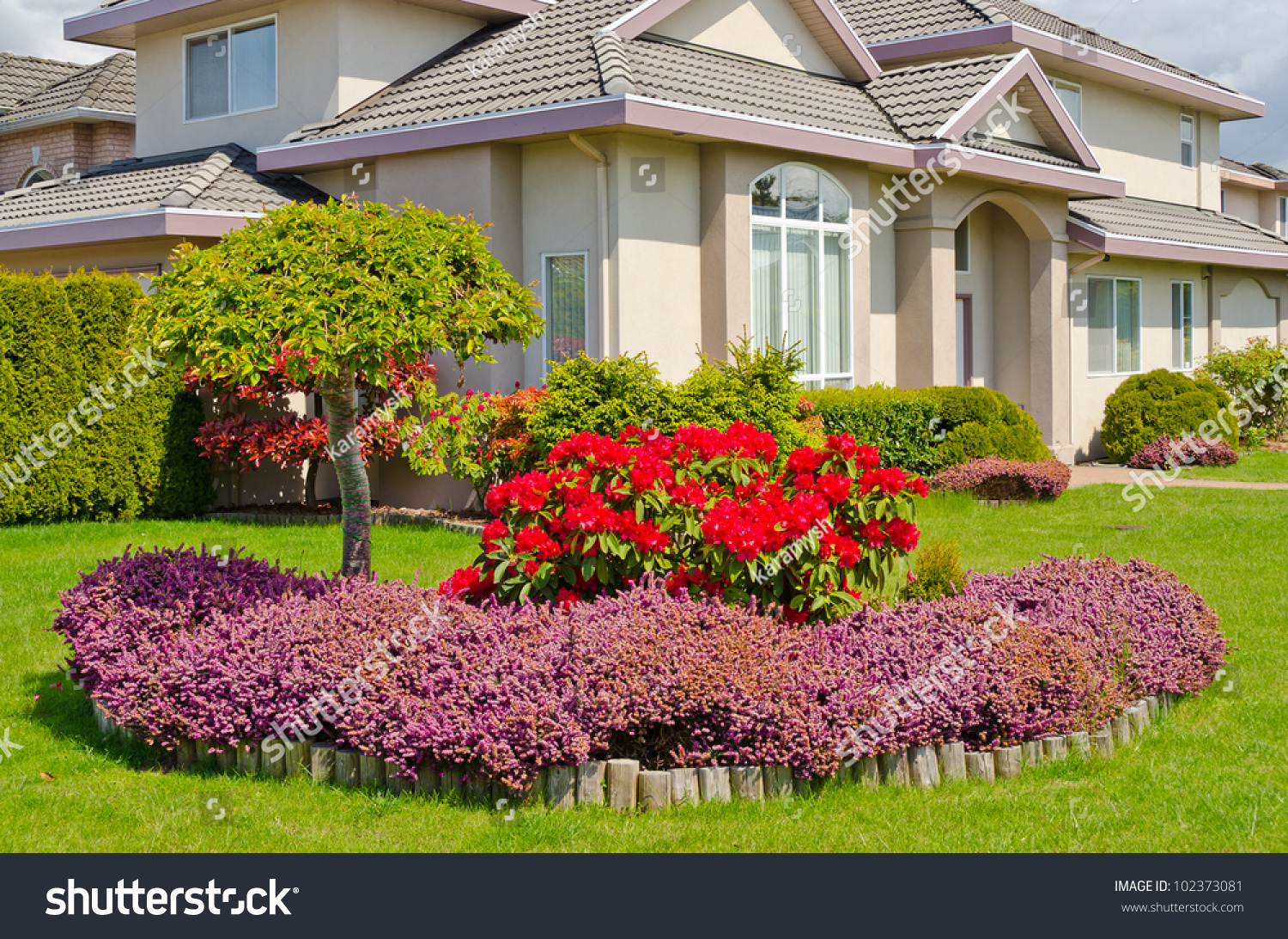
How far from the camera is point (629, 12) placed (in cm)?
1481

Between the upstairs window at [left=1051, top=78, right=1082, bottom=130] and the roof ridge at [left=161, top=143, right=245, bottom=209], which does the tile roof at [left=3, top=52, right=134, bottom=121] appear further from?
the upstairs window at [left=1051, top=78, right=1082, bottom=130]

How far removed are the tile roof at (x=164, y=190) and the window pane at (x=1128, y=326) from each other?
573 inches

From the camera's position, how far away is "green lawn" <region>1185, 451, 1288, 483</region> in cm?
1778

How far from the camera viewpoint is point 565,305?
14.4m

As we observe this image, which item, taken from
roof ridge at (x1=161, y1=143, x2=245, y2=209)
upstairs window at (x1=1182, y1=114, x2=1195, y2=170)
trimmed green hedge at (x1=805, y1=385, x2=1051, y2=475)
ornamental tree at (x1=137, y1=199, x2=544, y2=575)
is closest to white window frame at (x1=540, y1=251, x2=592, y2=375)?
trimmed green hedge at (x1=805, y1=385, x2=1051, y2=475)

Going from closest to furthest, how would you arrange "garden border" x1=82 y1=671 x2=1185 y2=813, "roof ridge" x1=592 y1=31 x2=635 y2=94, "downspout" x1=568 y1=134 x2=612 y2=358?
1. "garden border" x1=82 y1=671 x2=1185 y2=813
2. "roof ridge" x1=592 y1=31 x2=635 y2=94
3. "downspout" x1=568 y1=134 x2=612 y2=358

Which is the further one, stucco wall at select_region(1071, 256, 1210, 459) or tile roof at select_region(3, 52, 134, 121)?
tile roof at select_region(3, 52, 134, 121)

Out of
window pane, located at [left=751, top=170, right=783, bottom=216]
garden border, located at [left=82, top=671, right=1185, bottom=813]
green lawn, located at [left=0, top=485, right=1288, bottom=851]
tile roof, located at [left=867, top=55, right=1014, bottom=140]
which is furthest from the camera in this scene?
tile roof, located at [left=867, top=55, right=1014, bottom=140]

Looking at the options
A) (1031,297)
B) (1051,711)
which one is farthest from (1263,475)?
(1051,711)

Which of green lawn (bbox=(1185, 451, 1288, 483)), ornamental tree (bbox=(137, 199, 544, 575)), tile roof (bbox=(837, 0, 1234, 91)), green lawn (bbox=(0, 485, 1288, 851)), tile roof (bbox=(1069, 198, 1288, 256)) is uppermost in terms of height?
tile roof (bbox=(837, 0, 1234, 91))

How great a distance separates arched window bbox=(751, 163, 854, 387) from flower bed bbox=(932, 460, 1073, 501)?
2.11 meters

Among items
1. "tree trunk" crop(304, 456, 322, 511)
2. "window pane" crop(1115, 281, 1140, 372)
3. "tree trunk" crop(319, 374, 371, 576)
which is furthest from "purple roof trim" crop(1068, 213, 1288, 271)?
"tree trunk" crop(319, 374, 371, 576)

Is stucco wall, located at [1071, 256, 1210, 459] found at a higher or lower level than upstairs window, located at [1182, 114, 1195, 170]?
lower

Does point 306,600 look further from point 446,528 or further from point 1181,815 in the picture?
point 446,528
